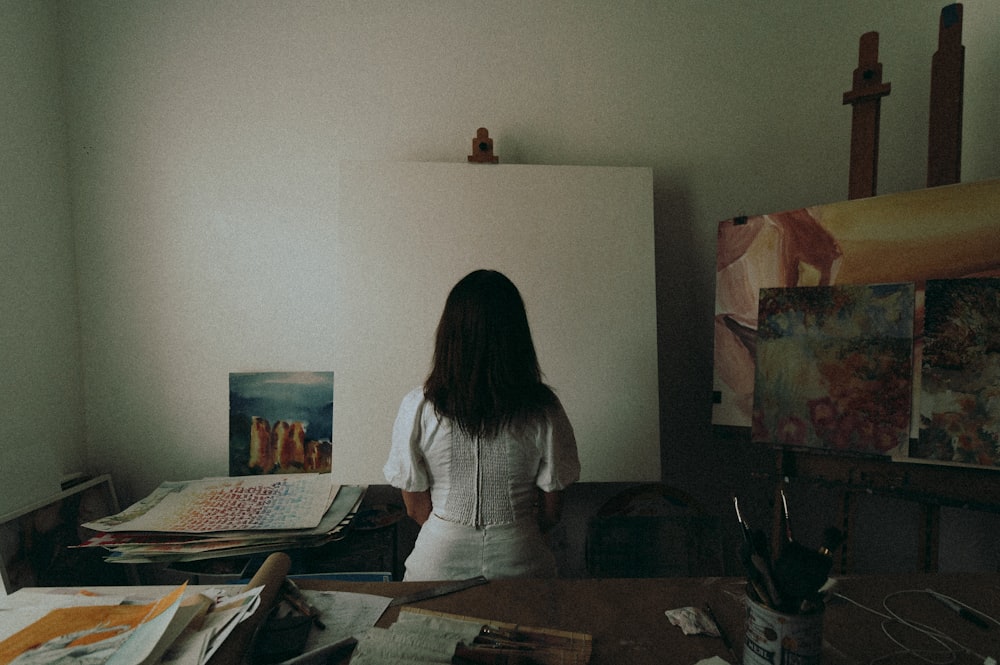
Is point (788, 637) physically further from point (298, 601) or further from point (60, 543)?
point (60, 543)

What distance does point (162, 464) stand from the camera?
196 centimetres

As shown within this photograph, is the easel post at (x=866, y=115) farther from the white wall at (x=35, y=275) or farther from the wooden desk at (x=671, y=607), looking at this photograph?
the white wall at (x=35, y=275)

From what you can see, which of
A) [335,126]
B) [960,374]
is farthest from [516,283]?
[960,374]

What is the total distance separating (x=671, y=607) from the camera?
3.11ft

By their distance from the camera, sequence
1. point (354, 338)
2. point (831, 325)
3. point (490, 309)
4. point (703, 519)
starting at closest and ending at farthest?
1. point (490, 309)
2. point (703, 519)
3. point (831, 325)
4. point (354, 338)

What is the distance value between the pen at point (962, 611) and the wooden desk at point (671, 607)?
1cm

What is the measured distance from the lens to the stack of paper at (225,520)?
1497 mm

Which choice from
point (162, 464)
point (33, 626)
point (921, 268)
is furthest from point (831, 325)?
point (162, 464)

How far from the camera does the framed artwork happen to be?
4.98 feet

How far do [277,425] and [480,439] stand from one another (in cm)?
104

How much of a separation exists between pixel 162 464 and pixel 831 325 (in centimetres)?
234

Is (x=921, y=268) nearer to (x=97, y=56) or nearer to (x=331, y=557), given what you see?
(x=331, y=557)

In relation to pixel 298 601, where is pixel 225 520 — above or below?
below

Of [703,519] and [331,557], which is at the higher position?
[703,519]
